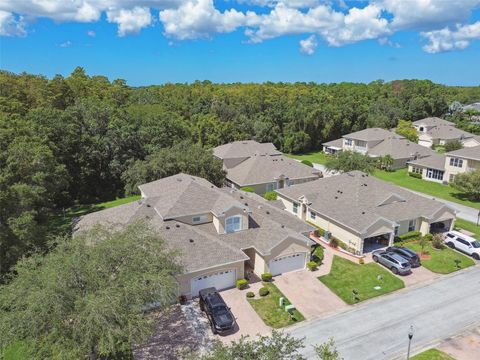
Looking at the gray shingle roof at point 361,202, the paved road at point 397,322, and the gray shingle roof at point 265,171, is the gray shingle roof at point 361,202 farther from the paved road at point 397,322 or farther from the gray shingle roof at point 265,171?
the gray shingle roof at point 265,171

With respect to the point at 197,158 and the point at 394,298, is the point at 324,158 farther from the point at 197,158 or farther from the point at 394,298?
the point at 394,298

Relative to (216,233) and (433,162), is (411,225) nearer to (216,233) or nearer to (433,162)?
(216,233)

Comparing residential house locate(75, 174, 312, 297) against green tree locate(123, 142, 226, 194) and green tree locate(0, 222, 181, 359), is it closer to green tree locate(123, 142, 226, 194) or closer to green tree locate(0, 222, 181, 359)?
green tree locate(0, 222, 181, 359)

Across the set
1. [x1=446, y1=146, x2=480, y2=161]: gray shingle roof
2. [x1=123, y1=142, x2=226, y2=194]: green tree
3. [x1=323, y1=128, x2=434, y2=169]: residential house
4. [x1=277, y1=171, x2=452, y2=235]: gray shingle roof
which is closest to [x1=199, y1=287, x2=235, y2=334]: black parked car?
[x1=277, y1=171, x2=452, y2=235]: gray shingle roof

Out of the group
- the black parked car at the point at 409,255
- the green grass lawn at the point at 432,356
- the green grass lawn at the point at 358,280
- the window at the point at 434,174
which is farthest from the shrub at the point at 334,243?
the window at the point at 434,174

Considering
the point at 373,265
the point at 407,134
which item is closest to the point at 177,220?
the point at 373,265
